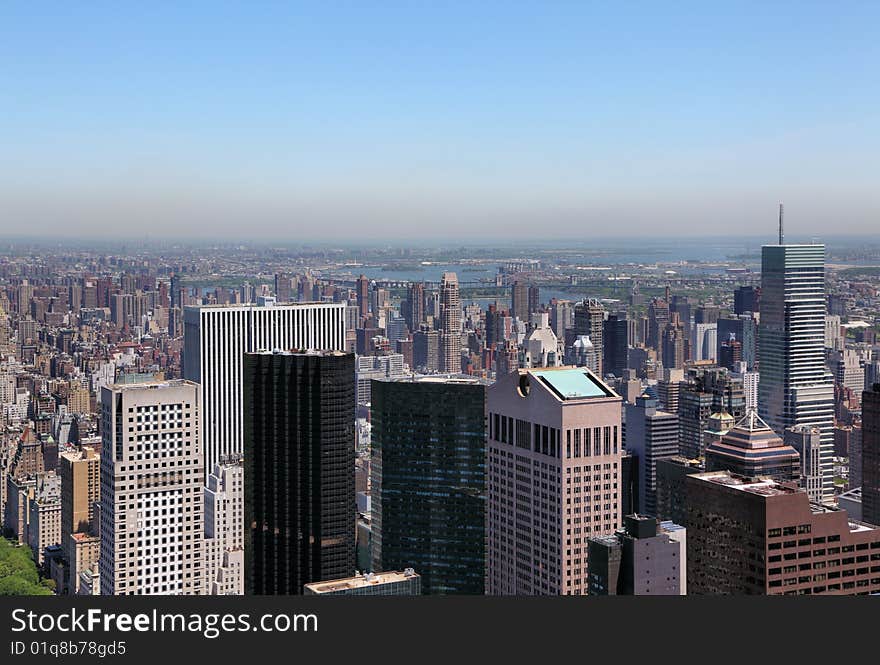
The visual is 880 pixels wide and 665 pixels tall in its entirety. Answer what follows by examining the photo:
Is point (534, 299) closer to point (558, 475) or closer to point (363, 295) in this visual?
point (363, 295)

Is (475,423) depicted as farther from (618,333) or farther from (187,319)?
(187,319)

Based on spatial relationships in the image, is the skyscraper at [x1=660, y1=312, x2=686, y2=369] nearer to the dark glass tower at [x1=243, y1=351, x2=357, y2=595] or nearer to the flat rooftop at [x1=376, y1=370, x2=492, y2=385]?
the flat rooftop at [x1=376, y1=370, x2=492, y2=385]

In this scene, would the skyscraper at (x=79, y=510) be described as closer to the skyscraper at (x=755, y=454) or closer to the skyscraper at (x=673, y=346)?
the skyscraper at (x=755, y=454)

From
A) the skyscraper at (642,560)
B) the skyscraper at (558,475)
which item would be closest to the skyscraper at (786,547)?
the skyscraper at (642,560)

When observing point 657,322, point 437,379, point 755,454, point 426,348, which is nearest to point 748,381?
point 657,322

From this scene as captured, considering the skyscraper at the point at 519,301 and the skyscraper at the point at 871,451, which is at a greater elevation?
the skyscraper at the point at 519,301
